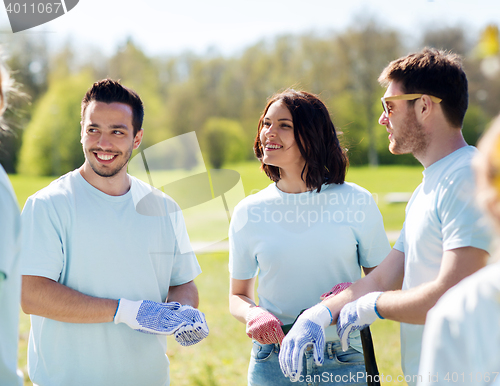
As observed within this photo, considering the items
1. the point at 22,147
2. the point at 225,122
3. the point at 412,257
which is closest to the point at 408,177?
the point at 225,122

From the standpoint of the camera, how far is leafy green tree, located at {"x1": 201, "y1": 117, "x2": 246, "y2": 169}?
3522cm

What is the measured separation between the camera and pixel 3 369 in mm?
1391

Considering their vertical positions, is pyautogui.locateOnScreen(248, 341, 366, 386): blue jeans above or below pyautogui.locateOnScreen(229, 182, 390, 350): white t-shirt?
below

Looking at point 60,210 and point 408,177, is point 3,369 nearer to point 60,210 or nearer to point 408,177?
point 60,210

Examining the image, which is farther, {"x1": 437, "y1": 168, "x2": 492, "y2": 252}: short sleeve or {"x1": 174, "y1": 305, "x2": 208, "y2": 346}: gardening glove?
{"x1": 174, "y1": 305, "x2": 208, "y2": 346}: gardening glove

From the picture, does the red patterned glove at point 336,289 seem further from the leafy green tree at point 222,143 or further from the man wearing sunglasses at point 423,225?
the leafy green tree at point 222,143

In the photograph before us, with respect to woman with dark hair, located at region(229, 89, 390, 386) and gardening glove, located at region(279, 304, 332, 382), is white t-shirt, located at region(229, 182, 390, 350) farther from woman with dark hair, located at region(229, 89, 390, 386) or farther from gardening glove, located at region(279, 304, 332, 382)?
gardening glove, located at region(279, 304, 332, 382)

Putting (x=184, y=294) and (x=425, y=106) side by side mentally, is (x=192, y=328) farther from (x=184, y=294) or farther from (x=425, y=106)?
(x=425, y=106)

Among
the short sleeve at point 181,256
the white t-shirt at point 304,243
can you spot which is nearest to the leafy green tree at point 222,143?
the short sleeve at point 181,256

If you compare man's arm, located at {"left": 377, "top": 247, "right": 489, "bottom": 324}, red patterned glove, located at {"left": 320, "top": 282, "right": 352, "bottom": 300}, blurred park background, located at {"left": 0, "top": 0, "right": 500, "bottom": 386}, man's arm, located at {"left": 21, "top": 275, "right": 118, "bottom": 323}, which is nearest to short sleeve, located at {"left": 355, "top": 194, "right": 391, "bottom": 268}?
red patterned glove, located at {"left": 320, "top": 282, "right": 352, "bottom": 300}

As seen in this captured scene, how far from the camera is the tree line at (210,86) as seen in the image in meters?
32.2

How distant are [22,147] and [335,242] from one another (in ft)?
115

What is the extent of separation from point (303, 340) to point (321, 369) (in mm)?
338

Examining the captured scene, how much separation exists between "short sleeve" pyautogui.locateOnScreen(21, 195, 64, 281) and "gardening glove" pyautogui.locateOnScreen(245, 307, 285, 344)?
105 centimetres
